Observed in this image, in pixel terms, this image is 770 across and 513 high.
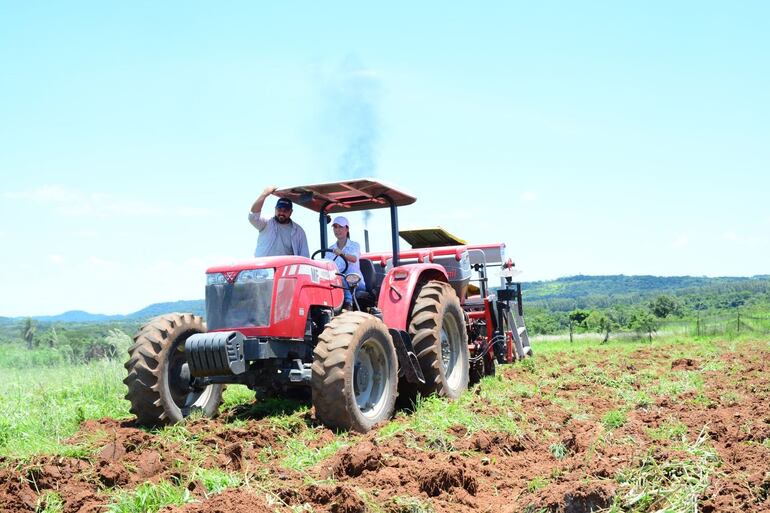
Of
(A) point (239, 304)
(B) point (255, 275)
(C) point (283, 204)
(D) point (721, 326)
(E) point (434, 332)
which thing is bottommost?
(D) point (721, 326)

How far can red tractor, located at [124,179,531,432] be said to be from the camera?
703 centimetres

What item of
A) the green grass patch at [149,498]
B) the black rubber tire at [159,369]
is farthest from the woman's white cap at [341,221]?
the green grass patch at [149,498]

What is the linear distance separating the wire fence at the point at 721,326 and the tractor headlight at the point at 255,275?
1871 centimetres

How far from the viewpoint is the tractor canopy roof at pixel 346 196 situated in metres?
8.27

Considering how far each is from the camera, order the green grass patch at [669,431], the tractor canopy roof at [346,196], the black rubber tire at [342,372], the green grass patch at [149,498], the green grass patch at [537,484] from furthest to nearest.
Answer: the tractor canopy roof at [346,196] < the black rubber tire at [342,372] < the green grass patch at [669,431] < the green grass patch at [537,484] < the green grass patch at [149,498]

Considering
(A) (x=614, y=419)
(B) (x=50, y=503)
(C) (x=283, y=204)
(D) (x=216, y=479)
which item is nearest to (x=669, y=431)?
(A) (x=614, y=419)

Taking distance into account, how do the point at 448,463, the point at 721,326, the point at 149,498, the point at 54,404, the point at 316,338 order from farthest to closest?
the point at 721,326, the point at 54,404, the point at 316,338, the point at 448,463, the point at 149,498

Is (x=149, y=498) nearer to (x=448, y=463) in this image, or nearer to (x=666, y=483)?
(x=448, y=463)

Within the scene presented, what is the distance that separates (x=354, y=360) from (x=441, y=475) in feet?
6.97

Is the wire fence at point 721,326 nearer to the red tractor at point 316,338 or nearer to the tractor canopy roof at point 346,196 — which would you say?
the red tractor at point 316,338

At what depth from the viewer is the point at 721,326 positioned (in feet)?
77.7

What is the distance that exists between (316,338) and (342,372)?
1202mm

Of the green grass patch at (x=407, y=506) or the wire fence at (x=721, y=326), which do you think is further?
the wire fence at (x=721, y=326)

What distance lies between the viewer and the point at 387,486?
4.99m
